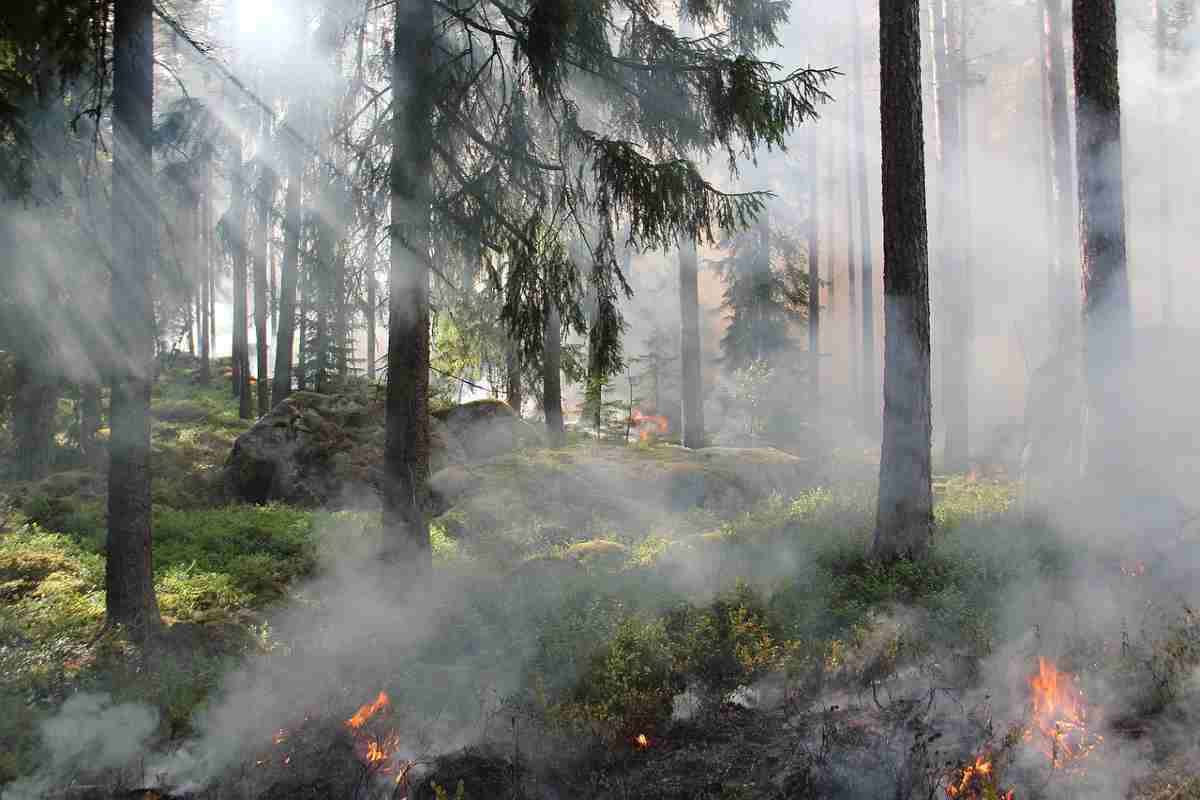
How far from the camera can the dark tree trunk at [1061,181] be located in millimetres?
17516

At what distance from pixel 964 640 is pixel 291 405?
1291cm

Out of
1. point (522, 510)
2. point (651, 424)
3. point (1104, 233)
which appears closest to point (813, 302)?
point (651, 424)

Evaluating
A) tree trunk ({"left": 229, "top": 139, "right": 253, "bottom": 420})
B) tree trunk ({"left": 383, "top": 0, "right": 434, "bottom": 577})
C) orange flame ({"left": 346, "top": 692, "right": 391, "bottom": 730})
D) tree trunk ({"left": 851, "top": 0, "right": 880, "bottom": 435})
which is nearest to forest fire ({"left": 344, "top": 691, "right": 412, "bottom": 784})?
orange flame ({"left": 346, "top": 692, "right": 391, "bottom": 730})

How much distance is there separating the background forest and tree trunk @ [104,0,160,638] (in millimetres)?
39

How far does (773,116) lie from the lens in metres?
8.19

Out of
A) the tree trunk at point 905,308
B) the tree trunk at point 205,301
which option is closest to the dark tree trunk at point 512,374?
the tree trunk at point 905,308

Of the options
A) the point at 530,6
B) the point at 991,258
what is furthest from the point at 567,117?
the point at 991,258

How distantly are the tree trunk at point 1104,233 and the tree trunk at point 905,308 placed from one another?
2.52 m

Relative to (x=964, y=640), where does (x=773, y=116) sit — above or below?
above

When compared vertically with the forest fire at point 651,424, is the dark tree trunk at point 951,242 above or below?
above

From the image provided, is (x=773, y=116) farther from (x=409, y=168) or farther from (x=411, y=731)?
(x=411, y=731)

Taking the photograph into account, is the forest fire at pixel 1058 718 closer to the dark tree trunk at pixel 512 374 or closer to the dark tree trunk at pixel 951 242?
the dark tree trunk at pixel 512 374

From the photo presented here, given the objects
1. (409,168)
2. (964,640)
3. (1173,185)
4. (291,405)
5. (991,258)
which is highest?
(1173,185)

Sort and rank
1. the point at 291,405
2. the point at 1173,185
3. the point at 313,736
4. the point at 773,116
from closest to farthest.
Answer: the point at 313,736 < the point at 773,116 < the point at 291,405 < the point at 1173,185
